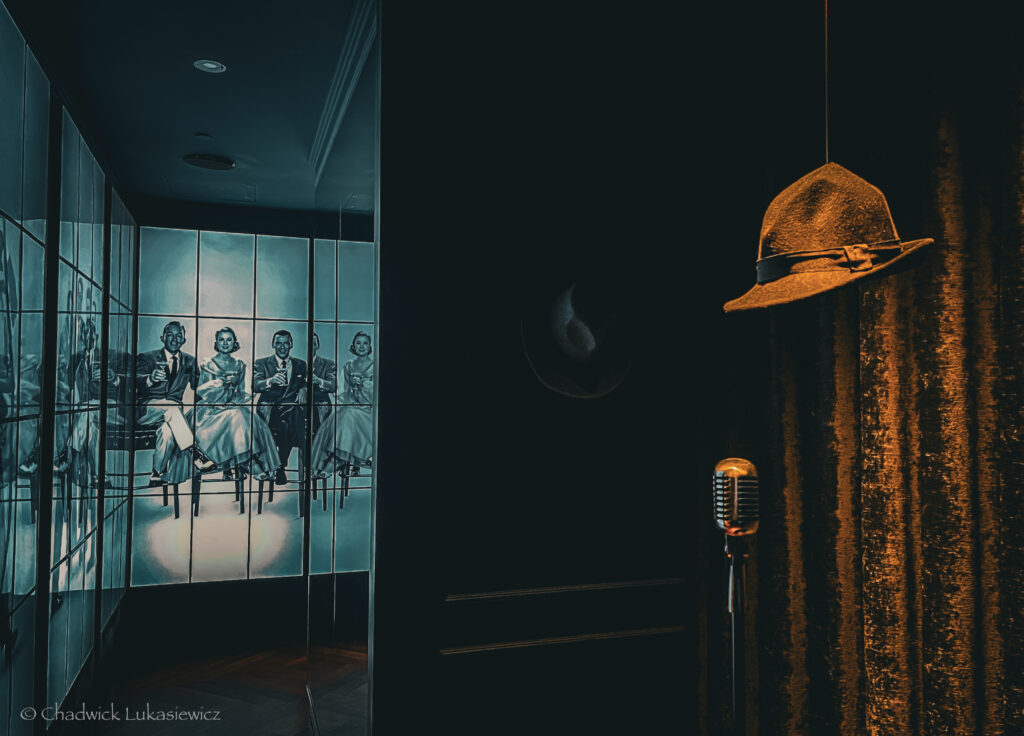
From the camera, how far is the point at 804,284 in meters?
→ 1.26

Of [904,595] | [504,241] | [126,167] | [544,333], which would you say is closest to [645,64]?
[504,241]

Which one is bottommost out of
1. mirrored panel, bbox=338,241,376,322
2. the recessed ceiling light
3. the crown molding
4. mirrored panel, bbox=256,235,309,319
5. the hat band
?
the hat band

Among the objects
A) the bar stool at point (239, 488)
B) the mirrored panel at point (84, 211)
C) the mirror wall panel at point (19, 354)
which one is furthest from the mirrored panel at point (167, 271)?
the mirror wall panel at point (19, 354)

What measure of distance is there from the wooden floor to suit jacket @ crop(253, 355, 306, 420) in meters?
1.70

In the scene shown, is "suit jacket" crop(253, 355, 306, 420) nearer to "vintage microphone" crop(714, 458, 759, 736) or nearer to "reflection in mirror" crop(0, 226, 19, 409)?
"reflection in mirror" crop(0, 226, 19, 409)

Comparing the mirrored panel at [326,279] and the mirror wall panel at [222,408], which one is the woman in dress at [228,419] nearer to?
the mirror wall panel at [222,408]

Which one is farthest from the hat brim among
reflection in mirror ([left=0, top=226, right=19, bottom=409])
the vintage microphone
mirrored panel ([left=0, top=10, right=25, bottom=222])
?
mirrored panel ([left=0, top=10, right=25, bottom=222])

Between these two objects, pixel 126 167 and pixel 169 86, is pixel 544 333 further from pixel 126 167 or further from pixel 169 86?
pixel 126 167

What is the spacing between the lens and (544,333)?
191 centimetres

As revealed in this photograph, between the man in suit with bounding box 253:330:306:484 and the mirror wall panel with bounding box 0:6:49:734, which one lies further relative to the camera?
the man in suit with bounding box 253:330:306:484

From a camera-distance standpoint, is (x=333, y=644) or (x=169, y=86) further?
(x=169, y=86)

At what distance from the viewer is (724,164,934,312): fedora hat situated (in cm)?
115

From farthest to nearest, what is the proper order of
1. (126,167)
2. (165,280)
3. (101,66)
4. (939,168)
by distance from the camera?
(165,280)
(126,167)
(101,66)
(939,168)

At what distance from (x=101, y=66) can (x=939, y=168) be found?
3028 millimetres
